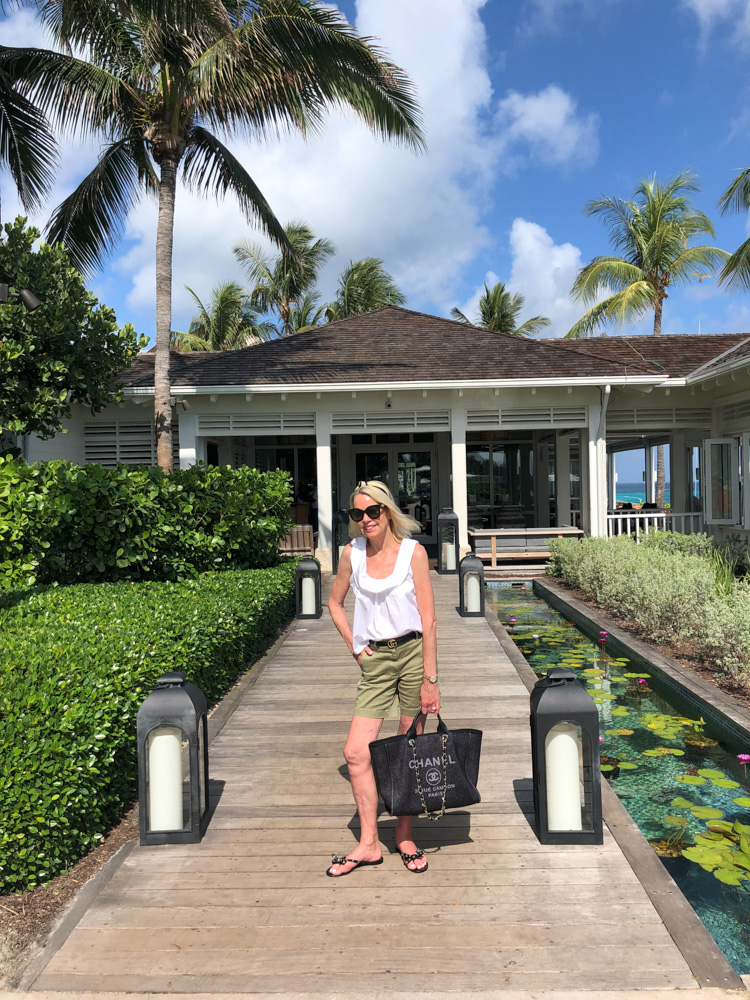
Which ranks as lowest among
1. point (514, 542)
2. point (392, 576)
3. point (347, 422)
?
point (514, 542)

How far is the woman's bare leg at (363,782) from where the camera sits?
10.8ft

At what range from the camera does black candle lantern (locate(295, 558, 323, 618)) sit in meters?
9.47

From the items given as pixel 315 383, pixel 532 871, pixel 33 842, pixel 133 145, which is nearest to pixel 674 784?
pixel 532 871

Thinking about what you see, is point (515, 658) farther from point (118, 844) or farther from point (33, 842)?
point (33, 842)

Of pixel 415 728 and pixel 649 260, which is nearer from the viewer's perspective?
pixel 415 728

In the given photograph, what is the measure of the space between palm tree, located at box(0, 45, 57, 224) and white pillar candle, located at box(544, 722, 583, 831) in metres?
11.7

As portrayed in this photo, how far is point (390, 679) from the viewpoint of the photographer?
337 centimetres

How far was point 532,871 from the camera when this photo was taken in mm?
3314

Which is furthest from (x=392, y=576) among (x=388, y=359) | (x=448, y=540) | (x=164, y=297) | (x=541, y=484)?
(x=541, y=484)

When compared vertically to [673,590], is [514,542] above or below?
above

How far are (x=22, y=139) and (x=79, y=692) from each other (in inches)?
419

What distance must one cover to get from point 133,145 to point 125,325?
421 centimetres

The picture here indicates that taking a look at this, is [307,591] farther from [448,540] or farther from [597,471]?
[597,471]

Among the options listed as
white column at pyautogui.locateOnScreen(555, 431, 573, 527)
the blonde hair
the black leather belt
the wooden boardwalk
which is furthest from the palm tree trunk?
white column at pyautogui.locateOnScreen(555, 431, 573, 527)
